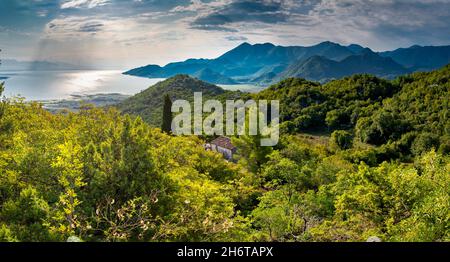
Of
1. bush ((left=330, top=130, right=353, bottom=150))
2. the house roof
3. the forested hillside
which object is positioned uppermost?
the forested hillside

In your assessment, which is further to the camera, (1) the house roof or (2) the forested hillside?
(1) the house roof

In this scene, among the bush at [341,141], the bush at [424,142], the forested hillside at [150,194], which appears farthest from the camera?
the bush at [341,141]

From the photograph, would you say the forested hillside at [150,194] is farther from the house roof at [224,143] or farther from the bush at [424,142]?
the bush at [424,142]

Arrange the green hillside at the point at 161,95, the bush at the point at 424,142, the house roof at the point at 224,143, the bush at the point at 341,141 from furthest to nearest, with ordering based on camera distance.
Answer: the green hillside at the point at 161,95 → the bush at the point at 341,141 → the bush at the point at 424,142 → the house roof at the point at 224,143

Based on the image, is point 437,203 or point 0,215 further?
point 437,203

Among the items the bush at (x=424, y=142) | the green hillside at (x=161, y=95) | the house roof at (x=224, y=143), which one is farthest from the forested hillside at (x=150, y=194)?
the green hillside at (x=161, y=95)

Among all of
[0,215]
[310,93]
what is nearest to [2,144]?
[0,215]

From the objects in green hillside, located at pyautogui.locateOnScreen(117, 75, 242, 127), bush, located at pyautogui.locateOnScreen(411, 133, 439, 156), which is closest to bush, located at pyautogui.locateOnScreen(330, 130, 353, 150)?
bush, located at pyautogui.locateOnScreen(411, 133, 439, 156)

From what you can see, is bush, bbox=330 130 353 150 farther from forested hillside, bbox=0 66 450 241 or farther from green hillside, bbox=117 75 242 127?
green hillside, bbox=117 75 242 127

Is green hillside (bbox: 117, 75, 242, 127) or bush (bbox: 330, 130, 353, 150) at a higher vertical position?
green hillside (bbox: 117, 75, 242, 127)

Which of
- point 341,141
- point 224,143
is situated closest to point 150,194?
point 224,143

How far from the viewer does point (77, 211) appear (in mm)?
7059
